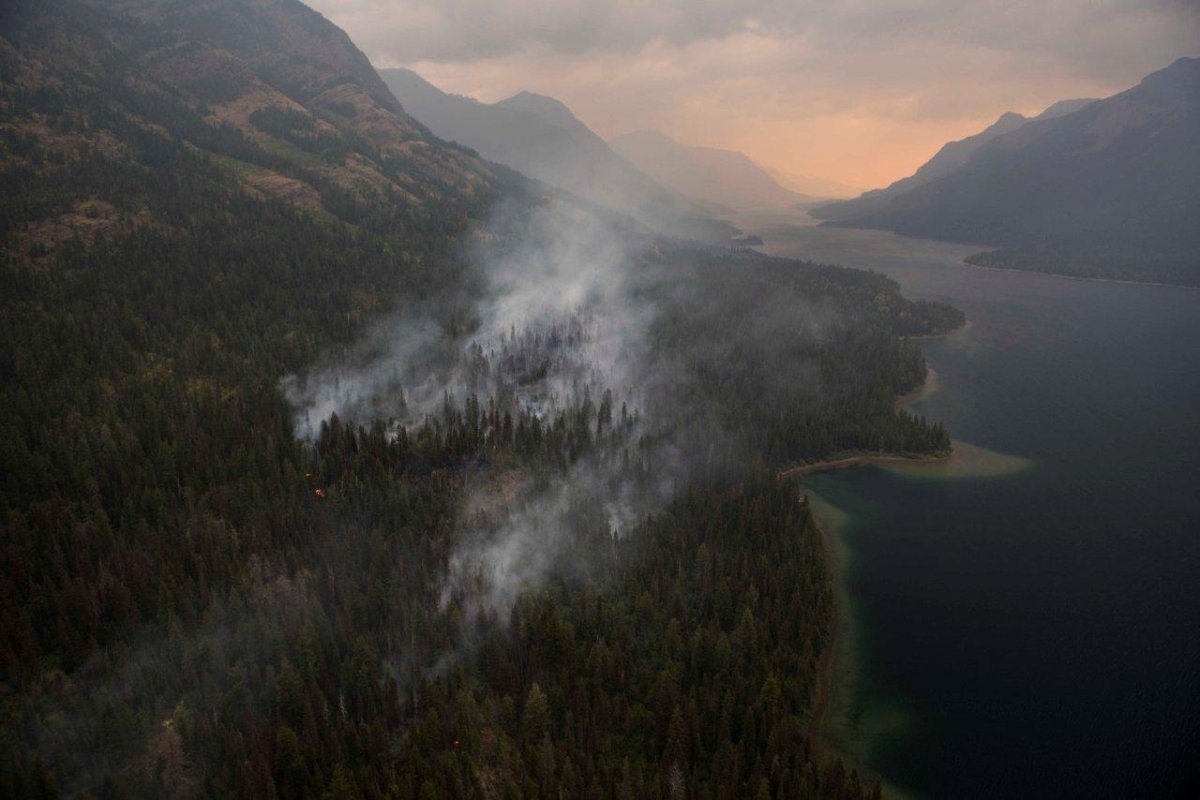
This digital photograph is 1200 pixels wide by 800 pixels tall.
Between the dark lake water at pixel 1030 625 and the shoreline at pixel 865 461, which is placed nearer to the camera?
the dark lake water at pixel 1030 625

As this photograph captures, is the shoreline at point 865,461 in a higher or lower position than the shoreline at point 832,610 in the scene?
higher

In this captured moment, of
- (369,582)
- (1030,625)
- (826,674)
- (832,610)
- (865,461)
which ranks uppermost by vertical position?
(865,461)

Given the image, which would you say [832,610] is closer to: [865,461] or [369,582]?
[865,461]

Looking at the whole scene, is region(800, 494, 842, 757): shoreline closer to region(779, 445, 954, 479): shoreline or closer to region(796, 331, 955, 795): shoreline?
region(796, 331, 955, 795): shoreline

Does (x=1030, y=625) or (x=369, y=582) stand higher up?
(x=369, y=582)

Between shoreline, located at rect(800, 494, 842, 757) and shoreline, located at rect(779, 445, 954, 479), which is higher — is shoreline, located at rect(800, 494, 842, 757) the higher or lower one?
the lower one

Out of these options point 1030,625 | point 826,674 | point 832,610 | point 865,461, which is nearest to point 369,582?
point 826,674

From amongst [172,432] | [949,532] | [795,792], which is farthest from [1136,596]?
[172,432]

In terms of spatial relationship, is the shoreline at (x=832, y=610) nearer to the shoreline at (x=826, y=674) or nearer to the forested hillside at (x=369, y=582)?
the shoreline at (x=826, y=674)

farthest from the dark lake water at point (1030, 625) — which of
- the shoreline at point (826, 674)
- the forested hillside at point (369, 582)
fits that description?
the forested hillside at point (369, 582)

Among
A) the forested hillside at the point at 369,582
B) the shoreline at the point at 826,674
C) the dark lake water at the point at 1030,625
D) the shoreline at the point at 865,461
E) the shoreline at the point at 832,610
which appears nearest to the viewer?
the forested hillside at the point at 369,582

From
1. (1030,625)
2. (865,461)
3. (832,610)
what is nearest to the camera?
(1030,625)

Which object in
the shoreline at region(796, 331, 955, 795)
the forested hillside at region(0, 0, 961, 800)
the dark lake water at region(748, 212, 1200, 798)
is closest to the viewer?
the forested hillside at region(0, 0, 961, 800)

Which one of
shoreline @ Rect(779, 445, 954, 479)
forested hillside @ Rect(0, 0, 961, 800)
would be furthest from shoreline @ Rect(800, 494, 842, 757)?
shoreline @ Rect(779, 445, 954, 479)
